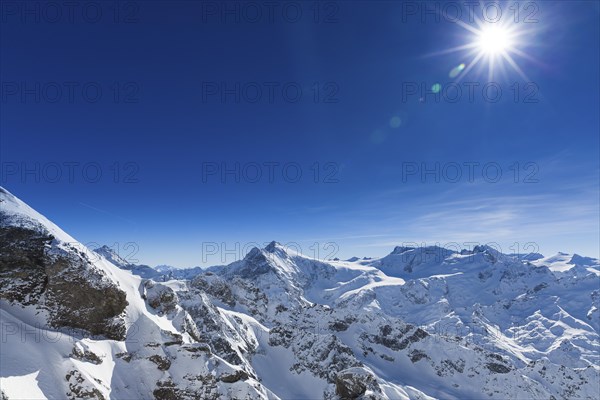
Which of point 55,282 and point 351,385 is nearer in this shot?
point 55,282

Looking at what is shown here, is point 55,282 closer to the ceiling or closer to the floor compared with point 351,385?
closer to the ceiling

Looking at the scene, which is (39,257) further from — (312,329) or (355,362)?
(312,329)

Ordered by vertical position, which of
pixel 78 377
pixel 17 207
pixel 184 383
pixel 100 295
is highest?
pixel 17 207

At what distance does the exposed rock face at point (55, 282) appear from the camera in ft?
176

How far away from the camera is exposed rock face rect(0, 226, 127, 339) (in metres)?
53.7

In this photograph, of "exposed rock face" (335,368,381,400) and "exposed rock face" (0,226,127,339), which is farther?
"exposed rock face" (335,368,381,400)

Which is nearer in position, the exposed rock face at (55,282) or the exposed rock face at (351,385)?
the exposed rock face at (55,282)

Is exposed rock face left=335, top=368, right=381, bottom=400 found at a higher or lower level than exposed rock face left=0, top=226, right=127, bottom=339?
lower

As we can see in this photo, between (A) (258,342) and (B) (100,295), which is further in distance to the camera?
A: (A) (258,342)

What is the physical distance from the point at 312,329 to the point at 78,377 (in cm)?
15500

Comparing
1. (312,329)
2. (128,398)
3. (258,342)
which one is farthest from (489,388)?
(128,398)

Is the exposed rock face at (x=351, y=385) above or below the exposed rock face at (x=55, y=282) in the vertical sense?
below

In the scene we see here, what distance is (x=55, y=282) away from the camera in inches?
2205

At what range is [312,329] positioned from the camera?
191 metres
